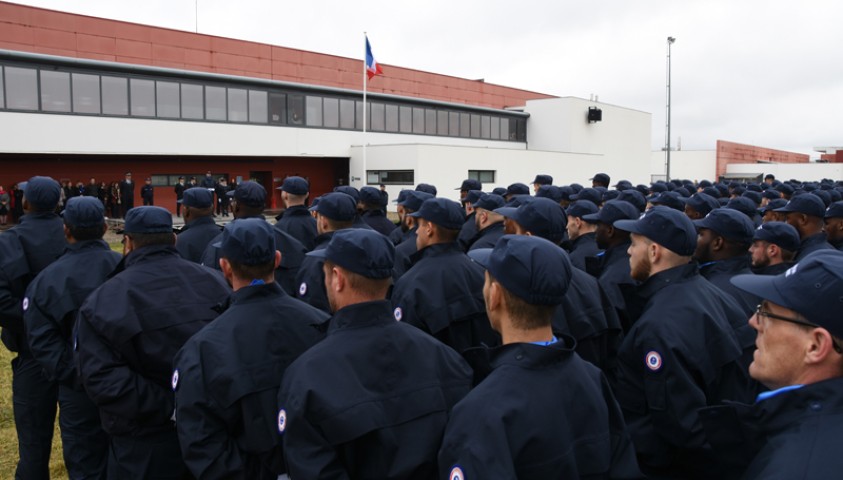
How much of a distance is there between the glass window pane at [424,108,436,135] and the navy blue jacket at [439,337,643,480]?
117 feet

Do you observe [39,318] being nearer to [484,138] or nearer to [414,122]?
[414,122]

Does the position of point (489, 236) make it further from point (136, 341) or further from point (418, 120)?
point (418, 120)

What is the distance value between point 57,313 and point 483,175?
32.1 metres

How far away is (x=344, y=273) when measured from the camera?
2.77m

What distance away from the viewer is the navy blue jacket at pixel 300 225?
7.14m

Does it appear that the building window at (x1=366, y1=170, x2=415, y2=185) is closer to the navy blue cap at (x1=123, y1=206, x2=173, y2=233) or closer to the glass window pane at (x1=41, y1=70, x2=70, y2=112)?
the glass window pane at (x1=41, y1=70, x2=70, y2=112)

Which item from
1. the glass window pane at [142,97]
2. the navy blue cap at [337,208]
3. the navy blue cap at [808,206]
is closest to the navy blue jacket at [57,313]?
the navy blue cap at [337,208]

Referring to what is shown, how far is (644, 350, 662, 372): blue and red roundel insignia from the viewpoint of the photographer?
3.08 meters

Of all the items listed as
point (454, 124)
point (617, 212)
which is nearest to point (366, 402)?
point (617, 212)

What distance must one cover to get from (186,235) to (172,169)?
922 inches

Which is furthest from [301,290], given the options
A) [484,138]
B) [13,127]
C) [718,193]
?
[484,138]

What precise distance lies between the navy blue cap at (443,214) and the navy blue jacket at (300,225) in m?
2.69

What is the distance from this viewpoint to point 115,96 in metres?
24.7

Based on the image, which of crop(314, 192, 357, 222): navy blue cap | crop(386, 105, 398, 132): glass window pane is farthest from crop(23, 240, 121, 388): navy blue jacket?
crop(386, 105, 398, 132): glass window pane
